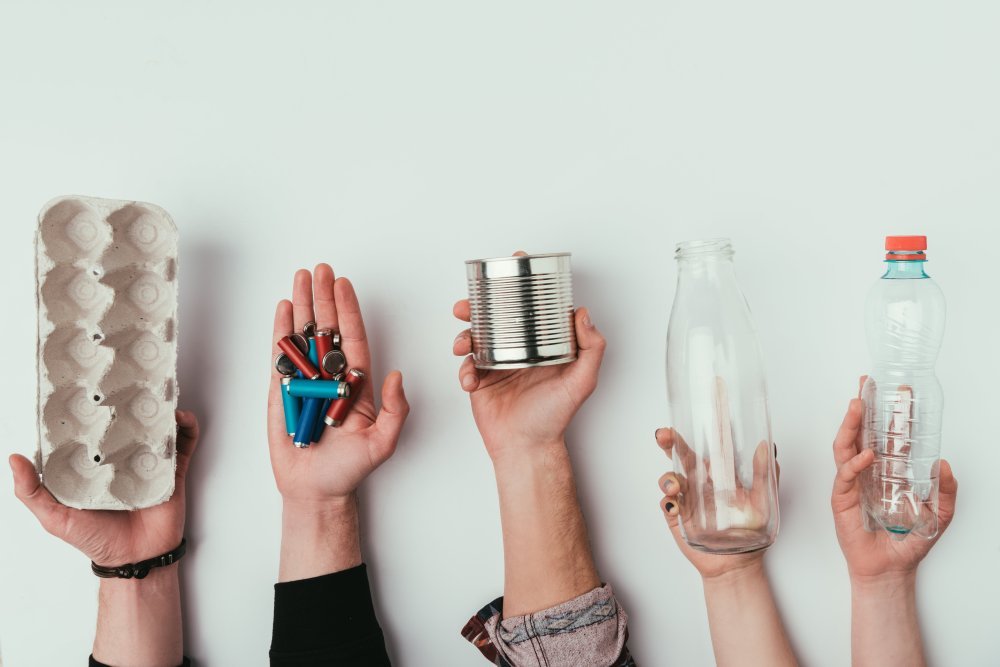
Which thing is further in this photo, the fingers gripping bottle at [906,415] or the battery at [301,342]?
the battery at [301,342]

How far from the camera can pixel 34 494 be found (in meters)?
1.29

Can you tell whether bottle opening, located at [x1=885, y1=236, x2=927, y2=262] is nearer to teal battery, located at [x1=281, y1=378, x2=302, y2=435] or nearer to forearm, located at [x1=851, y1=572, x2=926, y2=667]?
forearm, located at [x1=851, y1=572, x2=926, y2=667]

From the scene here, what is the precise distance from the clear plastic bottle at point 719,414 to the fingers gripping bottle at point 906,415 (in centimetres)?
21

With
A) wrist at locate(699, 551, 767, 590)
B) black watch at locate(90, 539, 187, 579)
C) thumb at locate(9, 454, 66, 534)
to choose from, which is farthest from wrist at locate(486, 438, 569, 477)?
thumb at locate(9, 454, 66, 534)

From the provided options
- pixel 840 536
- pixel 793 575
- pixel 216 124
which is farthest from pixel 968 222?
pixel 216 124

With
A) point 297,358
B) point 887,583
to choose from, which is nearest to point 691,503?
point 887,583

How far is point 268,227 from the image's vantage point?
1.42 m

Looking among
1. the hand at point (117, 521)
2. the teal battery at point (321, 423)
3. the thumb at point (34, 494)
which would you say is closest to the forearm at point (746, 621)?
the teal battery at point (321, 423)

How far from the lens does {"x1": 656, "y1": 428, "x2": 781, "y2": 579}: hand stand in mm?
1160

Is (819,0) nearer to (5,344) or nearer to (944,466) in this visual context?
(944,466)

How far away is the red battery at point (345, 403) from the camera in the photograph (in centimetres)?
131

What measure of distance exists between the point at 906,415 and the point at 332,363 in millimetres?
1016

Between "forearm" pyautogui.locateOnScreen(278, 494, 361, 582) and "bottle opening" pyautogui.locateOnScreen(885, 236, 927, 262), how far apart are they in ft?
3.40

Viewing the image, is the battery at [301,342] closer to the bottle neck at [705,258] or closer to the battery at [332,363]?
the battery at [332,363]
